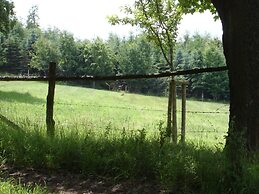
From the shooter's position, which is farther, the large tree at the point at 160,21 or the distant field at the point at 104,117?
the large tree at the point at 160,21

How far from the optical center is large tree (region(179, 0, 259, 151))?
19.7 feet

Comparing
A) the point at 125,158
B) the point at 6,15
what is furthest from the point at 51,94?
the point at 6,15

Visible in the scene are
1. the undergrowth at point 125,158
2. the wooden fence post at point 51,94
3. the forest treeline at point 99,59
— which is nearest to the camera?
the undergrowth at point 125,158

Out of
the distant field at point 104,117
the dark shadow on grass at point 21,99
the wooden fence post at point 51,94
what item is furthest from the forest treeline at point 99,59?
the wooden fence post at point 51,94

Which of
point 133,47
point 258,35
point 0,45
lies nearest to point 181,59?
point 133,47

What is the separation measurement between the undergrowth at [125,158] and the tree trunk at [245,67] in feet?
2.00

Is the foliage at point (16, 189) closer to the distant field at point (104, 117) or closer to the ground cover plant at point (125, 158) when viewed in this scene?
the ground cover plant at point (125, 158)

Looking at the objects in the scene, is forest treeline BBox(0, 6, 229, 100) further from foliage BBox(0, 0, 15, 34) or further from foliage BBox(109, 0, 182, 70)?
foliage BBox(109, 0, 182, 70)

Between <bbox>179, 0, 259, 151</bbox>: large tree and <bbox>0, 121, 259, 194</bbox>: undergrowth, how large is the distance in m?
0.61

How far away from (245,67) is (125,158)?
220 cm

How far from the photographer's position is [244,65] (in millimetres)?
6129

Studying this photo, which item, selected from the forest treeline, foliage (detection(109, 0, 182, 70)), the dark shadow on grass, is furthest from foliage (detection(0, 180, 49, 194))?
the forest treeline

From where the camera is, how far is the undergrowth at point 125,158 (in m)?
5.13

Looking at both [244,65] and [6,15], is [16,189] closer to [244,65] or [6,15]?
[244,65]
